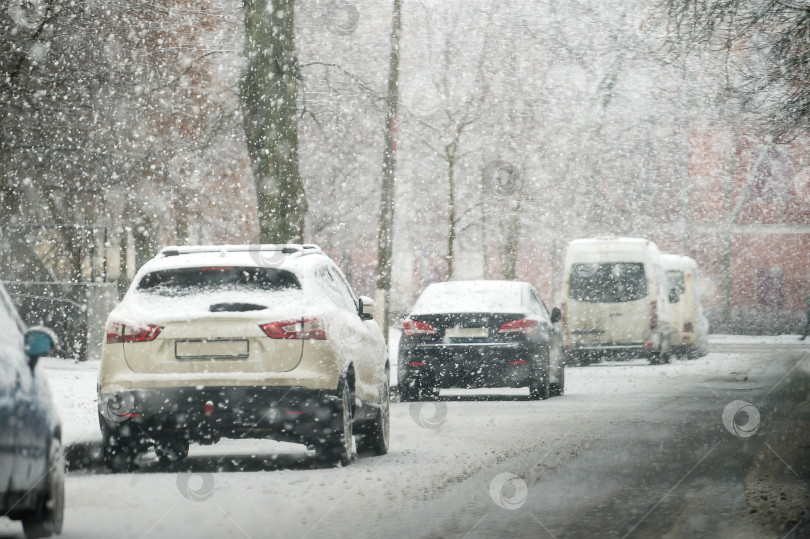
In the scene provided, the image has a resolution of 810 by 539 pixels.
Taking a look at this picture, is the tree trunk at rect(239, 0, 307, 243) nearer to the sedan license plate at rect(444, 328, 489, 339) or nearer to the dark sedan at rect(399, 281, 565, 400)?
the dark sedan at rect(399, 281, 565, 400)

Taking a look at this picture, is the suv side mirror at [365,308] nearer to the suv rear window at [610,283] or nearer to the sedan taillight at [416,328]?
the sedan taillight at [416,328]

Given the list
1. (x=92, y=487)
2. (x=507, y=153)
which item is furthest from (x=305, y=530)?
(x=507, y=153)

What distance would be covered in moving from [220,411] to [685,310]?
23.5 meters

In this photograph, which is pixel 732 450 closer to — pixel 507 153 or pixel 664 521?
pixel 664 521

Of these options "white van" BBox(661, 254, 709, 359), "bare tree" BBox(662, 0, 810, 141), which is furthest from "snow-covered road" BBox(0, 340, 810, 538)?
"white van" BBox(661, 254, 709, 359)

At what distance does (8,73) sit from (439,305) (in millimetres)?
6569

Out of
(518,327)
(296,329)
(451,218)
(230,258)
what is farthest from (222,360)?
(451,218)

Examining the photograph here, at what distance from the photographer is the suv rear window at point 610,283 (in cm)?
2708

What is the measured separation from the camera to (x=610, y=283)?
27.2 metres

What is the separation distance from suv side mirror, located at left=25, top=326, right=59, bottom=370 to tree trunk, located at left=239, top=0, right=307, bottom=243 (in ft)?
39.9

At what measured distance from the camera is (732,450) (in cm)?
1112

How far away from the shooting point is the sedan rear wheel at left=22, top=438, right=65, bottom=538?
22.6 ft

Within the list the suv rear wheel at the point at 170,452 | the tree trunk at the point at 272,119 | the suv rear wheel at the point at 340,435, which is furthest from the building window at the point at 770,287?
the suv rear wheel at the point at 340,435

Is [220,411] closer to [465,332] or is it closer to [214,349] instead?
[214,349]
